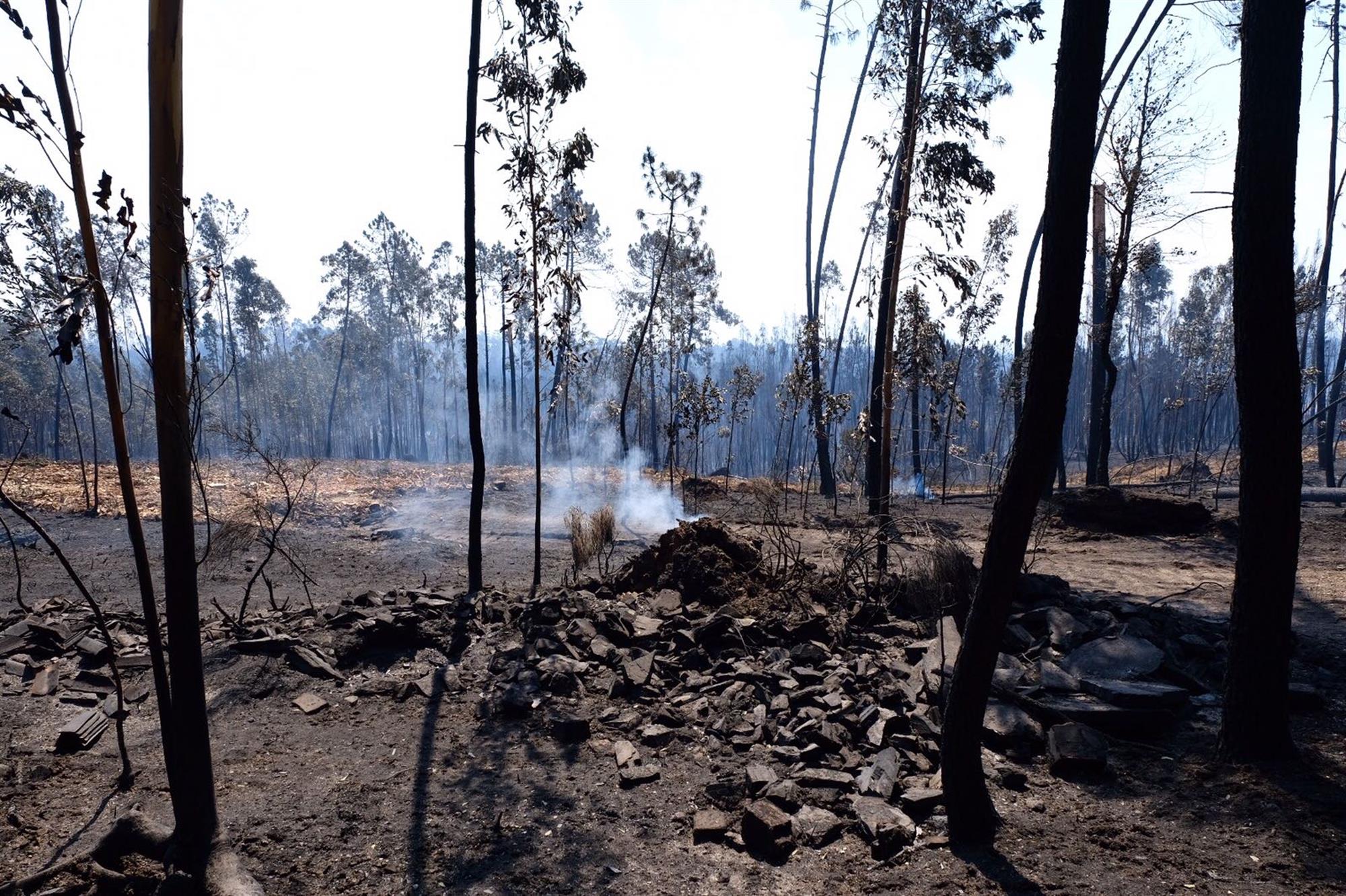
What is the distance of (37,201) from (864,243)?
21.7 m

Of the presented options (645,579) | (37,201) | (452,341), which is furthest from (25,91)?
(452,341)

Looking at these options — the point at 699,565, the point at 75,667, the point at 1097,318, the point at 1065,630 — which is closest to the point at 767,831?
the point at 1065,630

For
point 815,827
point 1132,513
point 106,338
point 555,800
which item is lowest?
point 555,800

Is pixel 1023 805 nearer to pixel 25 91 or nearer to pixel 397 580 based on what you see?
pixel 25 91

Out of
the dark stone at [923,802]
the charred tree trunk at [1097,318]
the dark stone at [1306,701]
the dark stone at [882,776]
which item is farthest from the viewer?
the charred tree trunk at [1097,318]

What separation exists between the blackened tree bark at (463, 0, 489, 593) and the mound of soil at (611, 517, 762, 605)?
179 cm

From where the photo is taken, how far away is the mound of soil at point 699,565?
301 inches

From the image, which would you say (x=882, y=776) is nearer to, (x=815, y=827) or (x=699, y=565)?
(x=815, y=827)

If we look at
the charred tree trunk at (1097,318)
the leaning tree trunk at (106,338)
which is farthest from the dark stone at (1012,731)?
the charred tree trunk at (1097,318)

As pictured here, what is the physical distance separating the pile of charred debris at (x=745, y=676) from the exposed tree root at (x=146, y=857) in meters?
0.88

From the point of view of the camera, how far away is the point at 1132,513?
12.7 meters

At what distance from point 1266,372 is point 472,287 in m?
7.36

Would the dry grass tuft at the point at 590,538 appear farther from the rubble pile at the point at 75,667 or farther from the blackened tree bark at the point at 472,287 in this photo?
the rubble pile at the point at 75,667

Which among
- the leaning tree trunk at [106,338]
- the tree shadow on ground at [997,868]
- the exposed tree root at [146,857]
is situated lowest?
the tree shadow on ground at [997,868]
